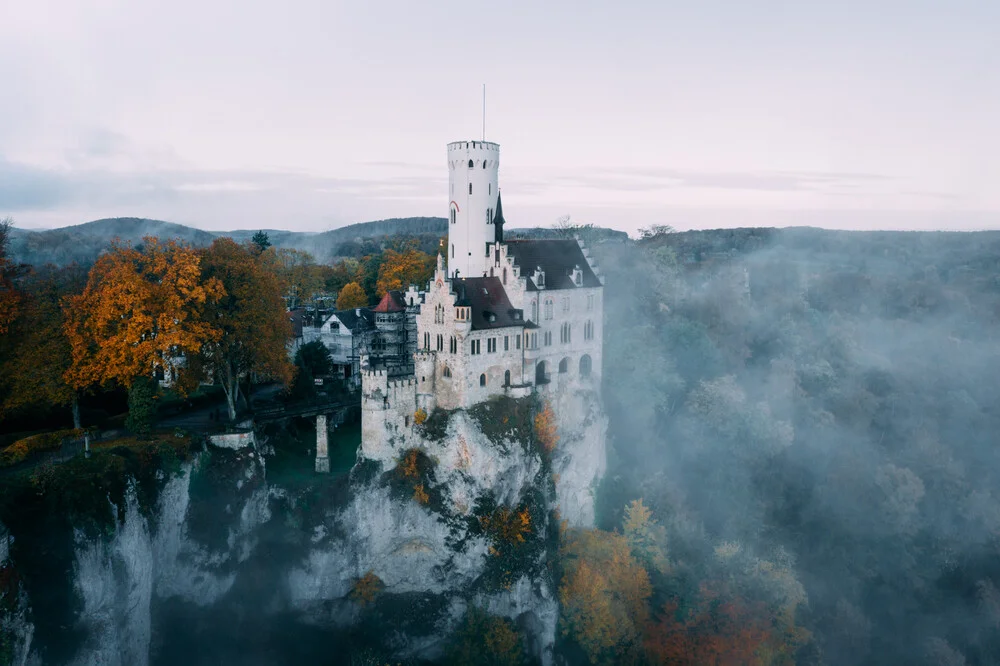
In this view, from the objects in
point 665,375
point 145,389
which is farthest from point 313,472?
point 665,375

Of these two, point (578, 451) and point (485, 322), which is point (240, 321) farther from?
point (578, 451)

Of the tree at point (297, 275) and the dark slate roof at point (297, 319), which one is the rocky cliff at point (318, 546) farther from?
the tree at point (297, 275)

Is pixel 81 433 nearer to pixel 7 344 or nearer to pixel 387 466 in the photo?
pixel 7 344

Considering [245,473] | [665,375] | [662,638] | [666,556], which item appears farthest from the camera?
[665,375]

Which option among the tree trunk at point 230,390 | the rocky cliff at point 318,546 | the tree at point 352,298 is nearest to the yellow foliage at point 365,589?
the rocky cliff at point 318,546

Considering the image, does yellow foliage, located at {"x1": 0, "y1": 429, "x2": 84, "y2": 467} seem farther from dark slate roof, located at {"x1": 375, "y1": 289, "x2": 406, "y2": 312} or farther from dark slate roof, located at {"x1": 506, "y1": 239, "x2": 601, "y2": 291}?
dark slate roof, located at {"x1": 506, "y1": 239, "x2": 601, "y2": 291}

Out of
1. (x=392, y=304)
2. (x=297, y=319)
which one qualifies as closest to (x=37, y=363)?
(x=392, y=304)

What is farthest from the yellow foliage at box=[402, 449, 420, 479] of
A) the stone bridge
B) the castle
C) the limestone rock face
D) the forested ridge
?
the forested ridge
